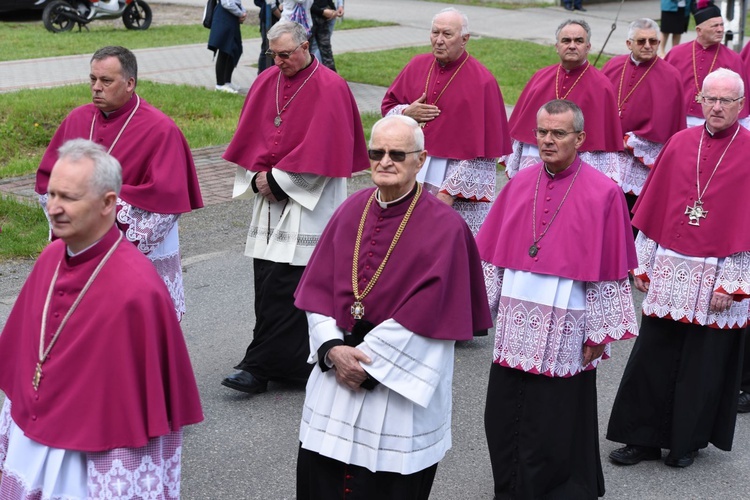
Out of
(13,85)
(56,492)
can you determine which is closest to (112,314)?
(56,492)

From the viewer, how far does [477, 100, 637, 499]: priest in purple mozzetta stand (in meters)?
5.10

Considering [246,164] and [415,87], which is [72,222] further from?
[415,87]

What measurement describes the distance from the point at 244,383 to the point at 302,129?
147 centimetres

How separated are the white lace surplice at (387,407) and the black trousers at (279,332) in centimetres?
207

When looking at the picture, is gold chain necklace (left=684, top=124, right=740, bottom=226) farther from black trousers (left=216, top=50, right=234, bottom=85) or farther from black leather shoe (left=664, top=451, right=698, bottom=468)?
black trousers (left=216, top=50, right=234, bottom=85)

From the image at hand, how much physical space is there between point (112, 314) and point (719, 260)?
3401mm

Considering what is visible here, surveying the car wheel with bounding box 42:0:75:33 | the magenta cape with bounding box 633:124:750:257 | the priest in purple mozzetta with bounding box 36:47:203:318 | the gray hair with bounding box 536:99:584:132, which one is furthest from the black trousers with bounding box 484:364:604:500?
the car wheel with bounding box 42:0:75:33

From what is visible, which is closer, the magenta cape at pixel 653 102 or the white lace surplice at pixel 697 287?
the white lace surplice at pixel 697 287

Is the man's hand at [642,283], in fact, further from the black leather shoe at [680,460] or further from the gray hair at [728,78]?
the gray hair at [728,78]

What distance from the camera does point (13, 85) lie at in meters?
14.1

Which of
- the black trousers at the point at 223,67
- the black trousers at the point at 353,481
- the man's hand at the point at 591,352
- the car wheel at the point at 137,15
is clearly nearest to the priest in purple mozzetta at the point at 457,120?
the man's hand at the point at 591,352

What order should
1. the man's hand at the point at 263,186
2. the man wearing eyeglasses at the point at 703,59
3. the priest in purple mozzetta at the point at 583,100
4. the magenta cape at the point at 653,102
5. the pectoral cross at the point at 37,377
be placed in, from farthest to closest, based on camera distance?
the man wearing eyeglasses at the point at 703,59, the magenta cape at the point at 653,102, the priest in purple mozzetta at the point at 583,100, the man's hand at the point at 263,186, the pectoral cross at the point at 37,377

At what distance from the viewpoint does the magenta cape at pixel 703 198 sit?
5789 mm

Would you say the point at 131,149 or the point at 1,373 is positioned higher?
the point at 131,149
